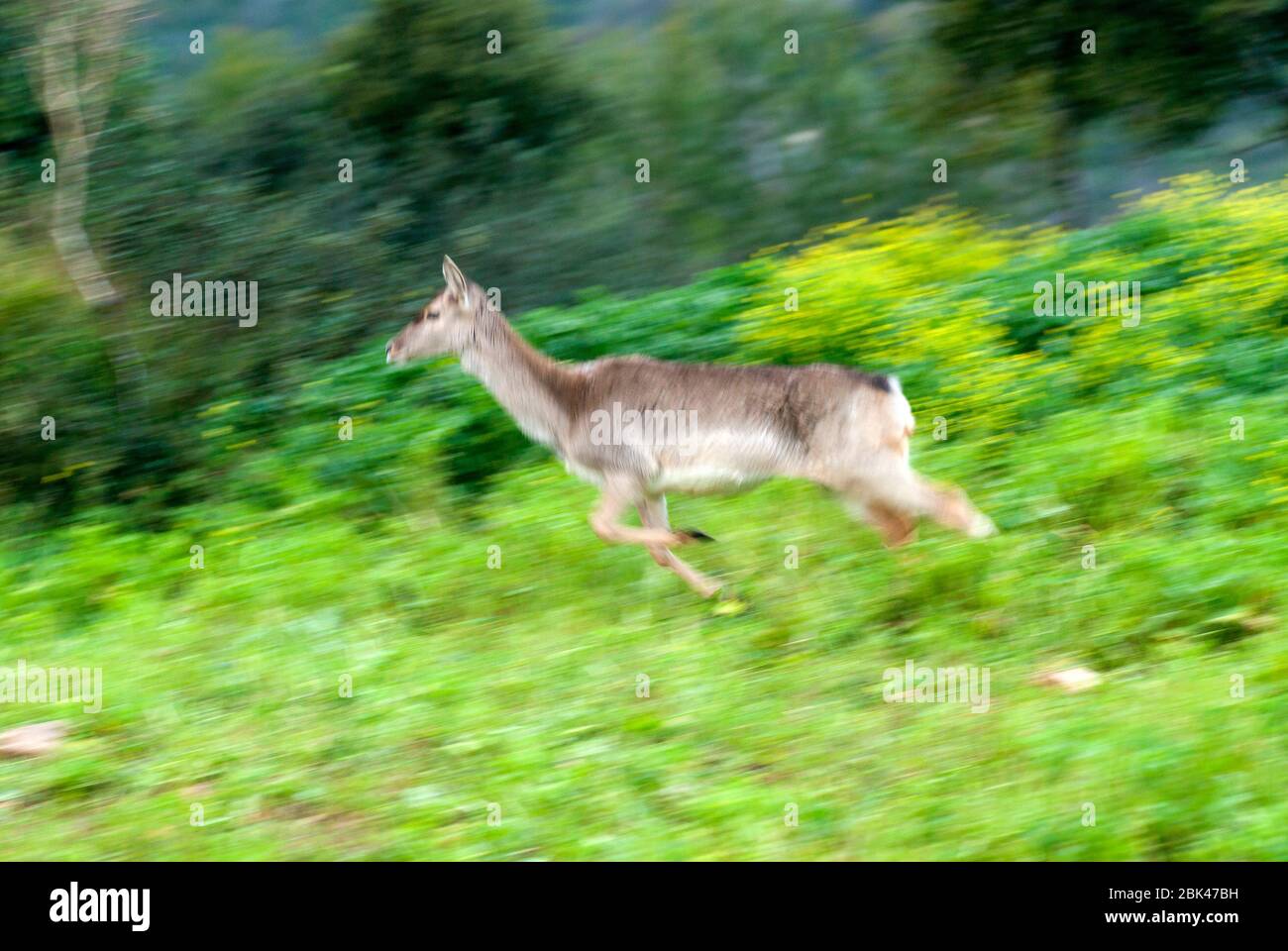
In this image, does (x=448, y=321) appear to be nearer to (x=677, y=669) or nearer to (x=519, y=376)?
(x=519, y=376)

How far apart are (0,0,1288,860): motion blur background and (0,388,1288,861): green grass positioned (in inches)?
1.0

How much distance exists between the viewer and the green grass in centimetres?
551

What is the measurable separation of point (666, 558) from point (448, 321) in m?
2.04

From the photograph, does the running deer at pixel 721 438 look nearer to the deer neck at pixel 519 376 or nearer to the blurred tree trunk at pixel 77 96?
the deer neck at pixel 519 376

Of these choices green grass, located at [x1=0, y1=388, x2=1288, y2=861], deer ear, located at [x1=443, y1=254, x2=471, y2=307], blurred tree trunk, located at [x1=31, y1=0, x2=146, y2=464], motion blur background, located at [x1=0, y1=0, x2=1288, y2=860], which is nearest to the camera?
green grass, located at [x1=0, y1=388, x2=1288, y2=861]

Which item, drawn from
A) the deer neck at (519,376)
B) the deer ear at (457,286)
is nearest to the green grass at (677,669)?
the deer neck at (519,376)

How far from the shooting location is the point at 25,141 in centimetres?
1315

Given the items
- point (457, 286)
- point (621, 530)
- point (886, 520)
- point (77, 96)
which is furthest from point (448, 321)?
point (77, 96)

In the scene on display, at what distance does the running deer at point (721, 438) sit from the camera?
7695 millimetres

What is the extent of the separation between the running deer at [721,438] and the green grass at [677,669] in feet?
1.03

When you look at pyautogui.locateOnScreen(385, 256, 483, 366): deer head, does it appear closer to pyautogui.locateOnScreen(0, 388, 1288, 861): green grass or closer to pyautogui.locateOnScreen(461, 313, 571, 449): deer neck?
pyautogui.locateOnScreen(461, 313, 571, 449): deer neck

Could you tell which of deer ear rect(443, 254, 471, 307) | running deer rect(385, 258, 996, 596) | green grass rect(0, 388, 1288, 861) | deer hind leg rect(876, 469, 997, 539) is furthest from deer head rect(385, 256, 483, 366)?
deer hind leg rect(876, 469, 997, 539)

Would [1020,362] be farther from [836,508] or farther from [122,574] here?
[122,574]

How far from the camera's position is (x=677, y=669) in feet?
22.9
